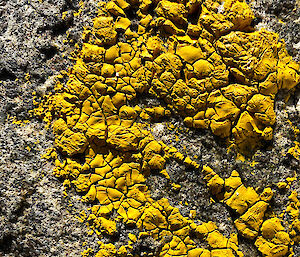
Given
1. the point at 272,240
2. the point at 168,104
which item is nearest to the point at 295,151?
the point at 272,240

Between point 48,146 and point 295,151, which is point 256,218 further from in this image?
point 48,146

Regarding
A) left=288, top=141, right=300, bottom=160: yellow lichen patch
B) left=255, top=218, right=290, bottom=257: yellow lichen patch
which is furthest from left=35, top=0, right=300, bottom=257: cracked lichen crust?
left=288, top=141, right=300, bottom=160: yellow lichen patch

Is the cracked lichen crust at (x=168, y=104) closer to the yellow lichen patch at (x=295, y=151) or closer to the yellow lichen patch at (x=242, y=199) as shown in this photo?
the yellow lichen patch at (x=242, y=199)

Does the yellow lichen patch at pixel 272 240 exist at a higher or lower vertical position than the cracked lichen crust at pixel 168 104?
lower

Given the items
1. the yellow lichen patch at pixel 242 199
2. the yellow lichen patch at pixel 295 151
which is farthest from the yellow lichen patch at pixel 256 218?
the yellow lichen patch at pixel 295 151

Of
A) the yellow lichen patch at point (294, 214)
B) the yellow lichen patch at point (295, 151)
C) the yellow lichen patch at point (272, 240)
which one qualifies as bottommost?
the yellow lichen patch at point (272, 240)

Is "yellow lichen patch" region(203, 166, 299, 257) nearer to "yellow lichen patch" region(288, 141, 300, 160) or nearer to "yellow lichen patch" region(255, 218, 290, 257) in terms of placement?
"yellow lichen patch" region(255, 218, 290, 257)
